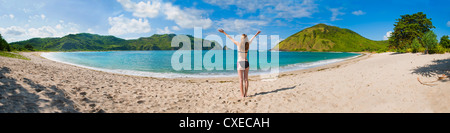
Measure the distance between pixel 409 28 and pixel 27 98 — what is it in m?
56.1

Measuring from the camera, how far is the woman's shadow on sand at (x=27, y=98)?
12.8ft

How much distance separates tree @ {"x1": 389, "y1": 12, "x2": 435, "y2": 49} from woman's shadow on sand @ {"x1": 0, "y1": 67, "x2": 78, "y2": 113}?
172ft

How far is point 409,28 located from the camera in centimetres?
3409

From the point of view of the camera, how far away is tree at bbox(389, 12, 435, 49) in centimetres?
3312

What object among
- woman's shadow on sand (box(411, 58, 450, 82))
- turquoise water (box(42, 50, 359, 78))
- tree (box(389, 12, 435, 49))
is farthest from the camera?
tree (box(389, 12, 435, 49))

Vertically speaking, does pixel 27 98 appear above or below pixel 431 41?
below

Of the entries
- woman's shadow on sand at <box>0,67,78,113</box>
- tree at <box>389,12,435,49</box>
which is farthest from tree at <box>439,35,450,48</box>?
woman's shadow on sand at <box>0,67,78,113</box>

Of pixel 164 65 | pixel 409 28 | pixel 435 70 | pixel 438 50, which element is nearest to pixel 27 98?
pixel 435 70

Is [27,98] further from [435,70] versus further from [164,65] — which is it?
[164,65]

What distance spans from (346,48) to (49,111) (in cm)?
24388

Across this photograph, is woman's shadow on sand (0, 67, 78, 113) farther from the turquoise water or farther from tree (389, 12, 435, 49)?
tree (389, 12, 435, 49)
